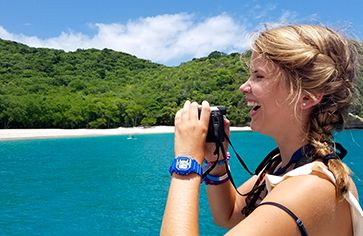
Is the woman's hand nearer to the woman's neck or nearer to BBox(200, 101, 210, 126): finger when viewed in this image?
BBox(200, 101, 210, 126): finger

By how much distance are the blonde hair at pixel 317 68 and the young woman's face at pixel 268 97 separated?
25mm

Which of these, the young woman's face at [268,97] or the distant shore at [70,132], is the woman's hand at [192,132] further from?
the distant shore at [70,132]

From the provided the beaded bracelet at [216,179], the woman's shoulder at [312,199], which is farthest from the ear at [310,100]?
the beaded bracelet at [216,179]

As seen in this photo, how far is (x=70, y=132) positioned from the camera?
206ft

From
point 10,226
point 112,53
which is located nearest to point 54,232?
point 10,226

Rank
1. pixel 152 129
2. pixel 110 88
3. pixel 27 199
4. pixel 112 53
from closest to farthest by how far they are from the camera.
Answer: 1. pixel 27 199
2. pixel 152 129
3. pixel 110 88
4. pixel 112 53

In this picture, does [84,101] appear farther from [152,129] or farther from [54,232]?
[54,232]

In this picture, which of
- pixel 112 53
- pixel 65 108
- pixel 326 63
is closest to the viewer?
pixel 326 63

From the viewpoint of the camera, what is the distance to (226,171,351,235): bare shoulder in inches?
35.8

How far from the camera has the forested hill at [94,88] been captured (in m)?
63.6

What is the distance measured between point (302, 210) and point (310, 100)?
14.9 inches

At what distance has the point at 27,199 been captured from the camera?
15.8 metres

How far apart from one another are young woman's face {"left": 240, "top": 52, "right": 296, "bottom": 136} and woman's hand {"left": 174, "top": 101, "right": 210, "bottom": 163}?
17 cm

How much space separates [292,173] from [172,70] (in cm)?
10423
